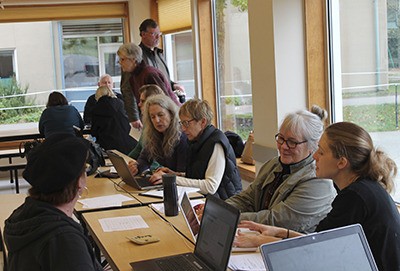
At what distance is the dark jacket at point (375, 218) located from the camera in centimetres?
244

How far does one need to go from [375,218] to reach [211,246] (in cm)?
63

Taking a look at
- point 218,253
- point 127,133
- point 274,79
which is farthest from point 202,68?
point 218,253

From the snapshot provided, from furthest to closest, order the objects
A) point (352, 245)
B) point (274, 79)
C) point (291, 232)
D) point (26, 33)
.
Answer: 1. point (26, 33)
2. point (274, 79)
3. point (291, 232)
4. point (352, 245)

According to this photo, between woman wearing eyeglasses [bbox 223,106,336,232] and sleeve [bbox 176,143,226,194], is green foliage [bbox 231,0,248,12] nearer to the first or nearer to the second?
sleeve [bbox 176,143,226,194]

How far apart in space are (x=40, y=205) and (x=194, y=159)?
84.9 inches

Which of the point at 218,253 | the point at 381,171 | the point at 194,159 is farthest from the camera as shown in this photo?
the point at 194,159

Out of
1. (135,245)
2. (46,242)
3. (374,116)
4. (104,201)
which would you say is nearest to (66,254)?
(46,242)

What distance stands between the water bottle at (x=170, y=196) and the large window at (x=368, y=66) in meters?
1.64

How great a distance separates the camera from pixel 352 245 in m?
1.91

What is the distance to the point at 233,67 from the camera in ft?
A: 22.4

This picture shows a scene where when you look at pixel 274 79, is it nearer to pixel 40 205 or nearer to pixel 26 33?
pixel 40 205

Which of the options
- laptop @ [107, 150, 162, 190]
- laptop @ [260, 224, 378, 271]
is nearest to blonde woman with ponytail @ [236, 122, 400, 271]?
laptop @ [260, 224, 378, 271]

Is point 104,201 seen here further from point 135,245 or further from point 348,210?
point 348,210

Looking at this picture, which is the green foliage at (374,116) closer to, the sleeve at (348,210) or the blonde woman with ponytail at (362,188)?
the blonde woman with ponytail at (362,188)
